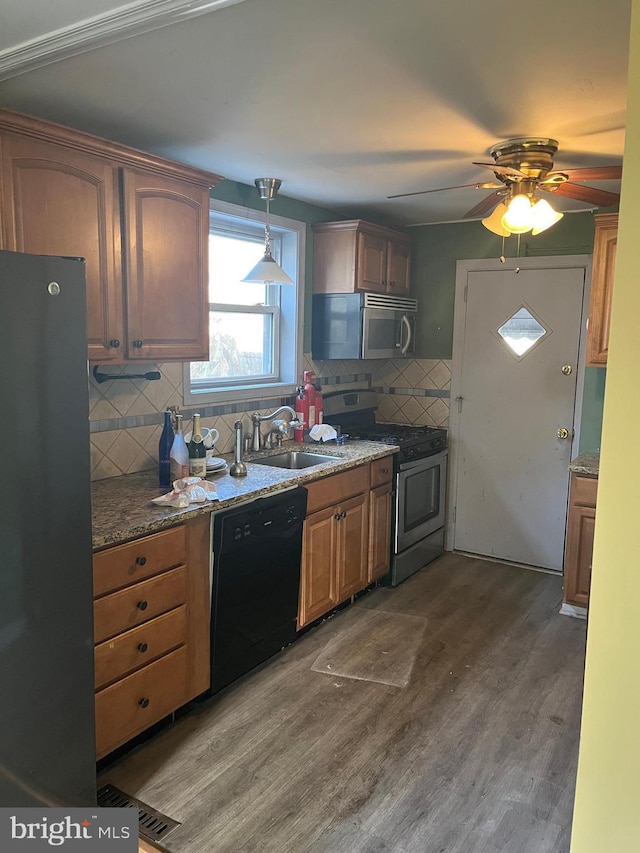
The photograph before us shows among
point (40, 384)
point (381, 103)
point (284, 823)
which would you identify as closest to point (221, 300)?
point (381, 103)

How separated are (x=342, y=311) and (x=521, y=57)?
2.35 metres

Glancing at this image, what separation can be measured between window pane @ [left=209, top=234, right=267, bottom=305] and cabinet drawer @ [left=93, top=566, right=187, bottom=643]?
1.71 metres

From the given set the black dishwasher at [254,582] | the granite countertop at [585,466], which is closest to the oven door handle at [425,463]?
the granite countertop at [585,466]

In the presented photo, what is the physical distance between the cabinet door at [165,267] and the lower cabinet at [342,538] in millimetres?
977

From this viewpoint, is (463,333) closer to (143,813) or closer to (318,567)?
(318,567)

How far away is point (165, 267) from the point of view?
270cm

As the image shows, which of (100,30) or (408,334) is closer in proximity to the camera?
(100,30)

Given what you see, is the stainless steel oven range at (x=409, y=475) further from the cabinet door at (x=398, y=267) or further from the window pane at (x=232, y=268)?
the window pane at (x=232, y=268)

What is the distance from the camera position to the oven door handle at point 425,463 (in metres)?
4.02

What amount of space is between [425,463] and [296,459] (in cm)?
103

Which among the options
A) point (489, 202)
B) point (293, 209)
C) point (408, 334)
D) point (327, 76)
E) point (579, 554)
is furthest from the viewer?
point (408, 334)

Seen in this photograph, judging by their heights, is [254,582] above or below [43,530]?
below

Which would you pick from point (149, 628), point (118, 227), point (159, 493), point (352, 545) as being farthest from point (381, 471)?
point (118, 227)

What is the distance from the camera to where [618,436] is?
0.98m
